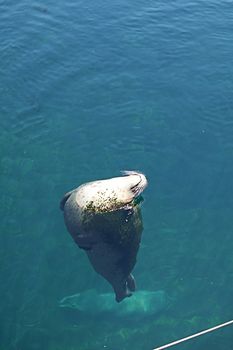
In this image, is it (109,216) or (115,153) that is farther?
(115,153)

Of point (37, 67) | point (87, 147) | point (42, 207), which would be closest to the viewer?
point (42, 207)

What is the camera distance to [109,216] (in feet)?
51.3

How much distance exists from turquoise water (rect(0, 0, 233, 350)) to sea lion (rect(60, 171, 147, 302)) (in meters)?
4.69

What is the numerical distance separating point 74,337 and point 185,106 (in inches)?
618

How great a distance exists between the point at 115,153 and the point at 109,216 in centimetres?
1084

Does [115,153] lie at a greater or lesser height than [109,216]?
lesser

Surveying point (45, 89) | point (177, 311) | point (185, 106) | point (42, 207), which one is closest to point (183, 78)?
point (185, 106)

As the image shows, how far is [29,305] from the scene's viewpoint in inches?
806

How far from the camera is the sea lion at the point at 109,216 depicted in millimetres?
15484

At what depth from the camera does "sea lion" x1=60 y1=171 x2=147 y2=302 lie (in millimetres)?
15484

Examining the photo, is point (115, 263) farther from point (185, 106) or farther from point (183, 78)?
point (183, 78)

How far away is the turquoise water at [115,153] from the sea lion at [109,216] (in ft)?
15.4

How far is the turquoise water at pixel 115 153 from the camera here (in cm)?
2078

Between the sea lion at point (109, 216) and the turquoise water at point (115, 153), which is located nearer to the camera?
the sea lion at point (109, 216)
